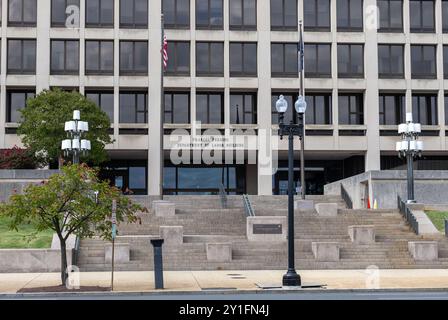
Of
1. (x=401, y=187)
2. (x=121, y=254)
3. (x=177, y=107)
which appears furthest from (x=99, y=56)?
(x=121, y=254)

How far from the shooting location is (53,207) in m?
18.6

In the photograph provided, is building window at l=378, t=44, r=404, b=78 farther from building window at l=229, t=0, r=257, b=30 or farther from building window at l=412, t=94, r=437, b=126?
building window at l=229, t=0, r=257, b=30

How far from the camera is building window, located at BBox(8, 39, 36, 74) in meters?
54.6

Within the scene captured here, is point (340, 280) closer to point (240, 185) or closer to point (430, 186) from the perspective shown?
point (430, 186)

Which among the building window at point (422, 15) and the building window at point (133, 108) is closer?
the building window at point (133, 108)

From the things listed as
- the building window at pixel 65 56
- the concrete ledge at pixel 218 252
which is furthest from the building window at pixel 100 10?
the concrete ledge at pixel 218 252

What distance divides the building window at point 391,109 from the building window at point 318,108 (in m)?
4.59

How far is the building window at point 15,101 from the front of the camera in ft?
181

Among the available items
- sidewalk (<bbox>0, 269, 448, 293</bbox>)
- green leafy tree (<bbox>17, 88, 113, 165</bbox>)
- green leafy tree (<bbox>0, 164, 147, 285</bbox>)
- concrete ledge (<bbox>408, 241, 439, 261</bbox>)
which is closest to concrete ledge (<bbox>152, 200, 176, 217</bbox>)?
sidewalk (<bbox>0, 269, 448, 293</bbox>)

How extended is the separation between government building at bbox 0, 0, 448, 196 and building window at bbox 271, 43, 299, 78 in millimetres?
83

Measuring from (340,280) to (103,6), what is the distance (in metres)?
40.7

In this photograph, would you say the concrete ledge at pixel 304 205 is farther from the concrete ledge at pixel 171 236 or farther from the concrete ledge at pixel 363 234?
the concrete ledge at pixel 171 236
